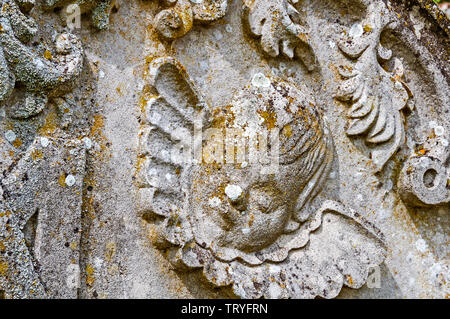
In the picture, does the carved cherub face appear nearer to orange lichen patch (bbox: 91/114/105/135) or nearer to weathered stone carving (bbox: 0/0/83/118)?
orange lichen patch (bbox: 91/114/105/135)

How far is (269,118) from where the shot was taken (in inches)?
92.4

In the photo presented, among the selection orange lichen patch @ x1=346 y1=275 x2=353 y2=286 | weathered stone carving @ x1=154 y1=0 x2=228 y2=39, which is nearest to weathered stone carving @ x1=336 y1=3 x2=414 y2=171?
orange lichen patch @ x1=346 y1=275 x2=353 y2=286

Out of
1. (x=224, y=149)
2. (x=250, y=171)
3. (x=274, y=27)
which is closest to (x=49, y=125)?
(x=224, y=149)

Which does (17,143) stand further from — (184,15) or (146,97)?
(184,15)

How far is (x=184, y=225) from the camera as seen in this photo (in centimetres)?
224

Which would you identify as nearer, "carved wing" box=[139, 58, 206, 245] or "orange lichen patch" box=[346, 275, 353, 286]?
"carved wing" box=[139, 58, 206, 245]

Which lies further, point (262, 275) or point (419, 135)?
point (419, 135)

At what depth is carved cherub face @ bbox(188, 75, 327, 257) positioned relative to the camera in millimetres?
2322

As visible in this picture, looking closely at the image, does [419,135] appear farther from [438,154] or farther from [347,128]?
[347,128]

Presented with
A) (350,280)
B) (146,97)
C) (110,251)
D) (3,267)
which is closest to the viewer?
(3,267)

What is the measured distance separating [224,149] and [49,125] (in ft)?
2.36

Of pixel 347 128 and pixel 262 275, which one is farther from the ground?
pixel 347 128

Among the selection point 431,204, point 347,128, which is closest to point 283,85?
point 347,128
